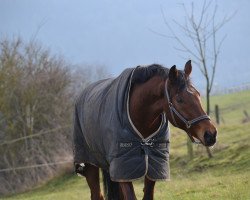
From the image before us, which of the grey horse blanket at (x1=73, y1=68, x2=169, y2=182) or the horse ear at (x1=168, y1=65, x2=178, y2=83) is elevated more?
the horse ear at (x1=168, y1=65, x2=178, y2=83)

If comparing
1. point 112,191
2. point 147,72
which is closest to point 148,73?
point 147,72

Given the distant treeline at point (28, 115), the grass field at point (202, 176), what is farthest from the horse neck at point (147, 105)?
the distant treeline at point (28, 115)

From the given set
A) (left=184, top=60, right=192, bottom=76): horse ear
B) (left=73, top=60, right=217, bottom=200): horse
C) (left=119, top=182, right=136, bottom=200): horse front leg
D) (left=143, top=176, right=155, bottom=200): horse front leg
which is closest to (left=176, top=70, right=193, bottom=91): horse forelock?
(left=73, top=60, right=217, bottom=200): horse

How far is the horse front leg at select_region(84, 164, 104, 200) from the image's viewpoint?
26.6 feet

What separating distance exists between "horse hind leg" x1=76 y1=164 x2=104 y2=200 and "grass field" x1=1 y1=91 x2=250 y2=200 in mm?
1918

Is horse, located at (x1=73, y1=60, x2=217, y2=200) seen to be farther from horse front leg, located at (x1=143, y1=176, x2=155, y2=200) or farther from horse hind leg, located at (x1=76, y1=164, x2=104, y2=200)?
A: horse hind leg, located at (x1=76, y1=164, x2=104, y2=200)

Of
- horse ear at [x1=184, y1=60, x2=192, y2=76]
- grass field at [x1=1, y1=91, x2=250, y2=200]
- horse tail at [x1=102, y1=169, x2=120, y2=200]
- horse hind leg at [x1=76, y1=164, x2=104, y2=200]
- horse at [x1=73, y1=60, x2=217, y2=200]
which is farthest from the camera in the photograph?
grass field at [x1=1, y1=91, x2=250, y2=200]

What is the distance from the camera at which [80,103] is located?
26.4 feet

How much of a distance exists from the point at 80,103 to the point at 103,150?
145 centimetres

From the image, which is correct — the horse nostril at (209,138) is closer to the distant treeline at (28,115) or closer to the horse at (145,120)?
the horse at (145,120)

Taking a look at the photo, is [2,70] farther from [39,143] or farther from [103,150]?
[103,150]

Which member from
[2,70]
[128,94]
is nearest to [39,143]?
[2,70]

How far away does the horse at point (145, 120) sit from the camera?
18.5 ft

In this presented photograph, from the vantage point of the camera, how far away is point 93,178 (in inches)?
321
